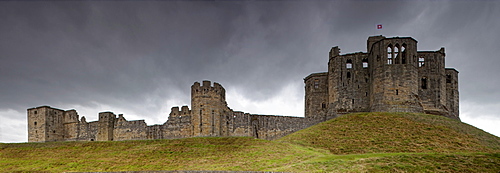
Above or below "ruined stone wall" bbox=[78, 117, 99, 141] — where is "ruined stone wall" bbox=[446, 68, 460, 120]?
above

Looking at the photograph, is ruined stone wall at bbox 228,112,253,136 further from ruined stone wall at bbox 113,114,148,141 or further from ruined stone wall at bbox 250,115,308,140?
ruined stone wall at bbox 113,114,148,141

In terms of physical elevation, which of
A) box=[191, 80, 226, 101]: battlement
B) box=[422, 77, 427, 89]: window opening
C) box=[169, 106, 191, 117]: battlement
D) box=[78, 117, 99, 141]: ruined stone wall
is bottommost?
box=[78, 117, 99, 141]: ruined stone wall

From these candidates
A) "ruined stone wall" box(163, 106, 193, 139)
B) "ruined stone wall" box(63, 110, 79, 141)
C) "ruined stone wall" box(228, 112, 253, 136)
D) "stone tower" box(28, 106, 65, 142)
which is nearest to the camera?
"ruined stone wall" box(163, 106, 193, 139)

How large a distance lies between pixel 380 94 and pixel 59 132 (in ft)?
155

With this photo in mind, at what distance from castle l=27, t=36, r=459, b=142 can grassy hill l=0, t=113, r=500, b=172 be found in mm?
5299

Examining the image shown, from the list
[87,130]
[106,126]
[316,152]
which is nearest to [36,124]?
[87,130]

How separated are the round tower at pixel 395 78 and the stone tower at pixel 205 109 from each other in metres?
22.6

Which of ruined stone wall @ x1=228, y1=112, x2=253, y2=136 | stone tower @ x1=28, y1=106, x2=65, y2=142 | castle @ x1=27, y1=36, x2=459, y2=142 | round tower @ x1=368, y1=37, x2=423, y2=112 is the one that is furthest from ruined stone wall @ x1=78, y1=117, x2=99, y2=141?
round tower @ x1=368, y1=37, x2=423, y2=112

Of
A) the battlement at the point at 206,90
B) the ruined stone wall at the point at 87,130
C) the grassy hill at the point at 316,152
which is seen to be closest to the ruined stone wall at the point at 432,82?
the grassy hill at the point at 316,152

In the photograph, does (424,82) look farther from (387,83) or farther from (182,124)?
(182,124)

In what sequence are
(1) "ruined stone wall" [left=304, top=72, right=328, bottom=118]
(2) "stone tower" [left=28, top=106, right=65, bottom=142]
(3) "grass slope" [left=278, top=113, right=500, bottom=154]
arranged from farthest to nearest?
(1) "ruined stone wall" [left=304, top=72, right=328, bottom=118], (2) "stone tower" [left=28, top=106, right=65, bottom=142], (3) "grass slope" [left=278, top=113, right=500, bottom=154]

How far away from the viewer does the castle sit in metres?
37.8

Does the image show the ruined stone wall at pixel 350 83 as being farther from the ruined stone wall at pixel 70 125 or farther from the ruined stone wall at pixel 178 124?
the ruined stone wall at pixel 70 125

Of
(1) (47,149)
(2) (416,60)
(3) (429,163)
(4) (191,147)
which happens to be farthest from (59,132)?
(2) (416,60)
